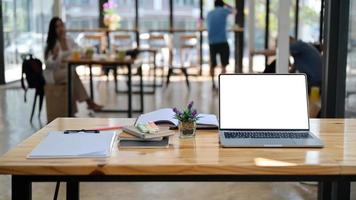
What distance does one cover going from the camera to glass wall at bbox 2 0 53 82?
9.50 meters

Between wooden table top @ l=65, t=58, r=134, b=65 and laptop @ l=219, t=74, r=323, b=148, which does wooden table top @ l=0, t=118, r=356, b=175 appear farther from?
wooden table top @ l=65, t=58, r=134, b=65

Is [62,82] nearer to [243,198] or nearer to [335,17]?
[243,198]

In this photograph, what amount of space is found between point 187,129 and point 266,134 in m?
0.29

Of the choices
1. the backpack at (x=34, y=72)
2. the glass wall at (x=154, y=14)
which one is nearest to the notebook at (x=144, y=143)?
the backpack at (x=34, y=72)

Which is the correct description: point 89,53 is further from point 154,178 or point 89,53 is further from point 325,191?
point 154,178

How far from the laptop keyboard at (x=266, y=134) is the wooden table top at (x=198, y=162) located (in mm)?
121

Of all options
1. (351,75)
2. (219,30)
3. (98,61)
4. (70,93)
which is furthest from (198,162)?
(219,30)

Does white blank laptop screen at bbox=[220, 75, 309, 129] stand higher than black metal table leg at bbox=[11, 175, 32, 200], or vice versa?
white blank laptop screen at bbox=[220, 75, 309, 129]

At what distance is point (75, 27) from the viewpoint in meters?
11.8

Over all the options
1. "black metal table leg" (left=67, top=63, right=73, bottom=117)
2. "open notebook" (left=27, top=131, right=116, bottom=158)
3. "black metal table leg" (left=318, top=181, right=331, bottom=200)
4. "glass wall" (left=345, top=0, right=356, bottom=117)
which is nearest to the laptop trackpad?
"open notebook" (left=27, top=131, right=116, bottom=158)

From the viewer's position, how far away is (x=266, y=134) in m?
1.93

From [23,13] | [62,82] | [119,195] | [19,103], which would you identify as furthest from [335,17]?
[23,13]

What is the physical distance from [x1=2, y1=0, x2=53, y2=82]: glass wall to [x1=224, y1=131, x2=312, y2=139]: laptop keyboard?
26.4 feet

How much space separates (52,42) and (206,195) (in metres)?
3.17
